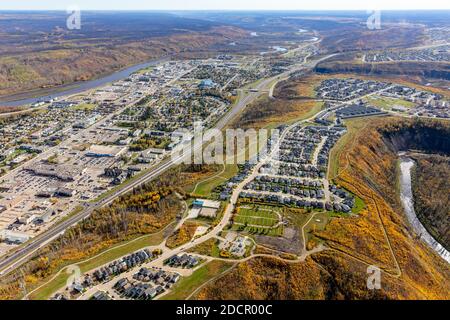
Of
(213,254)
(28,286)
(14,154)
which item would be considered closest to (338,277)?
(213,254)

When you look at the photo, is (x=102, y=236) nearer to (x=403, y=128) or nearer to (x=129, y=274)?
(x=129, y=274)

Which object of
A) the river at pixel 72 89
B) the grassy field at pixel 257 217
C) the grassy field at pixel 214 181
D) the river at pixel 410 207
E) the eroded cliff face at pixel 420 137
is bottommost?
the river at pixel 410 207

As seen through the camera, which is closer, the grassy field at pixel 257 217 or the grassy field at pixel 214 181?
the grassy field at pixel 257 217

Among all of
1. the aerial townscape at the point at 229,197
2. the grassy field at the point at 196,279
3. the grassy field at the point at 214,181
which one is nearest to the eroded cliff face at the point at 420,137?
the aerial townscape at the point at 229,197

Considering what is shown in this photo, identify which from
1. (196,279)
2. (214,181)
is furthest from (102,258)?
(214,181)

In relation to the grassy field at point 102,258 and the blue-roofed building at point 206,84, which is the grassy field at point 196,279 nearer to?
the grassy field at point 102,258
